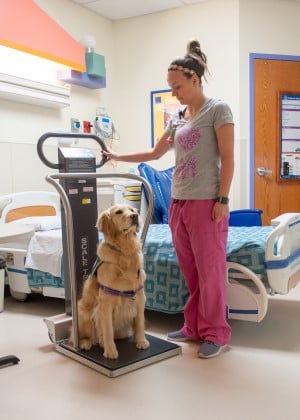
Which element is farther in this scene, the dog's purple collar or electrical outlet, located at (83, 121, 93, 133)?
electrical outlet, located at (83, 121, 93, 133)

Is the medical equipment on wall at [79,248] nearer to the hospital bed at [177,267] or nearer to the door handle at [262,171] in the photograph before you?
the hospital bed at [177,267]

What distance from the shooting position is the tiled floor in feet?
5.74

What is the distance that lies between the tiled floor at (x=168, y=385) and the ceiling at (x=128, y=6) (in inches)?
130

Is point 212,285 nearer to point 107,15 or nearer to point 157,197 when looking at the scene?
point 157,197

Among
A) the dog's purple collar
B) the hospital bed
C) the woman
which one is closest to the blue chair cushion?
the hospital bed

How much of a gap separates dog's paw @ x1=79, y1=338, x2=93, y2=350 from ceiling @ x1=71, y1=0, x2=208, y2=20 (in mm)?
3413

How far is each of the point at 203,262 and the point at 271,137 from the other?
2.82 metres

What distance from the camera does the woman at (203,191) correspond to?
2.19 m

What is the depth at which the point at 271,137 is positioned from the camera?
468 cm

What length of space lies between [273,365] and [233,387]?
0.33 metres

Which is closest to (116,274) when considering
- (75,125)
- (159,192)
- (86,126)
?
(159,192)

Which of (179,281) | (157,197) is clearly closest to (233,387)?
(179,281)

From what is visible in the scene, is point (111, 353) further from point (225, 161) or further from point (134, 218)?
point (225, 161)

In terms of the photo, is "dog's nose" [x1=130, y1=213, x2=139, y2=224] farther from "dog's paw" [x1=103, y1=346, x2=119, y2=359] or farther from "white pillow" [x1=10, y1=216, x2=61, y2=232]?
"white pillow" [x1=10, y1=216, x2=61, y2=232]
